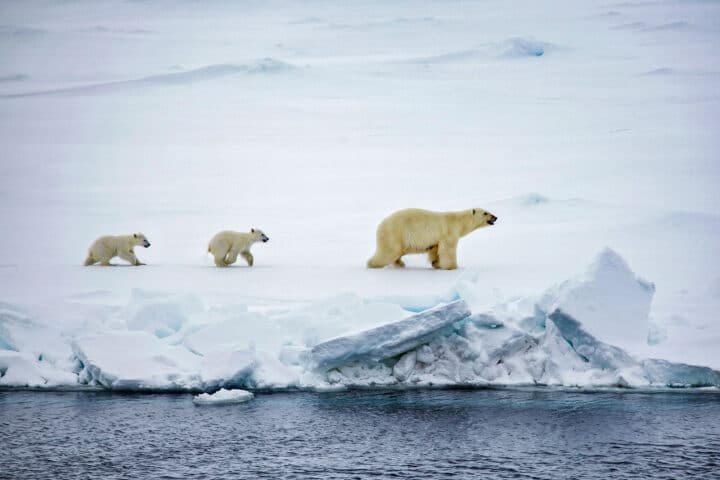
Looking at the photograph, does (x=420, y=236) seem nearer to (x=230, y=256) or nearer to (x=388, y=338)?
(x=230, y=256)

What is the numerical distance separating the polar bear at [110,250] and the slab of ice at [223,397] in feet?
15.4

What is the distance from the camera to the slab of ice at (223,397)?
7.05 meters

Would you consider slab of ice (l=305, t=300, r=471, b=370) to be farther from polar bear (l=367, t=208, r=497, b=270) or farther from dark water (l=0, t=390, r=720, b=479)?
polar bear (l=367, t=208, r=497, b=270)

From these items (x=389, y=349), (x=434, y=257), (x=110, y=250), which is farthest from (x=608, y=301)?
(x=110, y=250)

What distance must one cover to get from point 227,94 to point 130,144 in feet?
15.1

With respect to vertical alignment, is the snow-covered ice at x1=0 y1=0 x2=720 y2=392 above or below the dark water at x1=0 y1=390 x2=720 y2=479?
above

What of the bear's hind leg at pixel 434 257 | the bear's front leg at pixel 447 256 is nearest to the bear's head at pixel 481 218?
the bear's front leg at pixel 447 256

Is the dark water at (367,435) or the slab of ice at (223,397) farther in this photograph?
the slab of ice at (223,397)

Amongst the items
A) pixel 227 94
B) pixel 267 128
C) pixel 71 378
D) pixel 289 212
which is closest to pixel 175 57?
pixel 227 94

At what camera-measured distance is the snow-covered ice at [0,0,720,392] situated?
7605 mm

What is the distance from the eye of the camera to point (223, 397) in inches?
279

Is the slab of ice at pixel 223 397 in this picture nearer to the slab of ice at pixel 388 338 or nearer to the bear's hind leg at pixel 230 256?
the slab of ice at pixel 388 338

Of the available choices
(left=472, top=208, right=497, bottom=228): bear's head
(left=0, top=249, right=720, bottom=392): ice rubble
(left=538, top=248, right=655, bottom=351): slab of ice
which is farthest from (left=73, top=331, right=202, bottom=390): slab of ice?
(left=472, top=208, right=497, bottom=228): bear's head

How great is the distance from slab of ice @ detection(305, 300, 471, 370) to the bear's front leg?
127 inches
